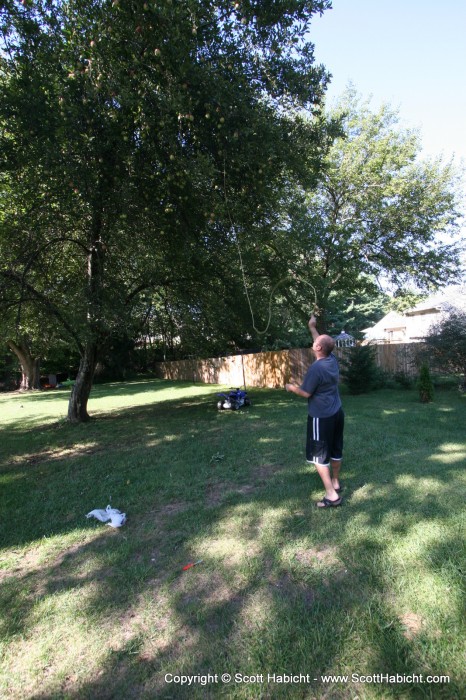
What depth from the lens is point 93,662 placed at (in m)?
2.18

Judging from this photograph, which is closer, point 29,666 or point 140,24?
point 29,666

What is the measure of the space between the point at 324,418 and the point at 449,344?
390 inches

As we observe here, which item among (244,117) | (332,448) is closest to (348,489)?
(332,448)

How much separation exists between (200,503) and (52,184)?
225 inches

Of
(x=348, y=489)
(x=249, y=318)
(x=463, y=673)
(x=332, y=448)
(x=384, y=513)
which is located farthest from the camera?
(x=249, y=318)

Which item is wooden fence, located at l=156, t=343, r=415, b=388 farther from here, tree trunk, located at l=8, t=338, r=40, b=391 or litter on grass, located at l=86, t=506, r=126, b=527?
litter on grass, located at l=86, t=506, r=126, b=527

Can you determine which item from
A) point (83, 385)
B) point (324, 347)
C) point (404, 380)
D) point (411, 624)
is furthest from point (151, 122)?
point (404, 380)

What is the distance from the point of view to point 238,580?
2.77 m

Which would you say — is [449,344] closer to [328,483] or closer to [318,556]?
[328,483]

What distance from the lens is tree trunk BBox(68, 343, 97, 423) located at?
10391mm

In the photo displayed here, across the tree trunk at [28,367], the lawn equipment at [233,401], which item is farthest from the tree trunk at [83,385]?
the tree trunk at [28,367]

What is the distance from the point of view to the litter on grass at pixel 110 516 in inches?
Answer: 153

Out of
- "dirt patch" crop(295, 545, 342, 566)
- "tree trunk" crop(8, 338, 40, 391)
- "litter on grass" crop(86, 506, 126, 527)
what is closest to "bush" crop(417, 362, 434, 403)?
"dirt patch" crop(295, 545, 342, 566)

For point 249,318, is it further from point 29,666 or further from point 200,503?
point 29,666
